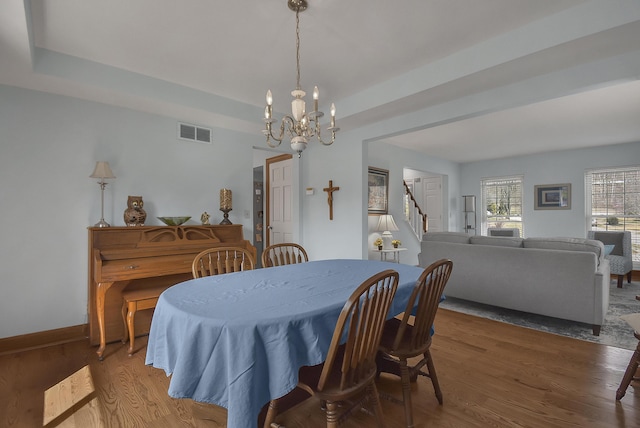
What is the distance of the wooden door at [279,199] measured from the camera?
5113 millimetres

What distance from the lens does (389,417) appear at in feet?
5.90

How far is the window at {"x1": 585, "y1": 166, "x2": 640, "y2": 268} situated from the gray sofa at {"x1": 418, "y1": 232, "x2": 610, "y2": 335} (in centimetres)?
395

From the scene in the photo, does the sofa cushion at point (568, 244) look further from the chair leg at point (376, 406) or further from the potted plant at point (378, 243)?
the chair leg at point (376, 406)

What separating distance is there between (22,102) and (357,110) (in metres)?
3.16

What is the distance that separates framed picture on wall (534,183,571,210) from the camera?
664cm

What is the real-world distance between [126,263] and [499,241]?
3835 millimetres

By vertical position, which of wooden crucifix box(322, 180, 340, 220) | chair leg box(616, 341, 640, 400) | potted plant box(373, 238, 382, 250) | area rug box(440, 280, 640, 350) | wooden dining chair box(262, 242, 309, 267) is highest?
wooden crucifix box(322, 180, 340, 220)

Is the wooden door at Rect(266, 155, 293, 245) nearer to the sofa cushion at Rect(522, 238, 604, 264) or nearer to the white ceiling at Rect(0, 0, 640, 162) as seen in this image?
the white ceiling at Rect(0, 0, 640, 162)

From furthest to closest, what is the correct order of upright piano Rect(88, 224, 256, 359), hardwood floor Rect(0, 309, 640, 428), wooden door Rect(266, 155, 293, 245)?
wooden door Rect(266, 155, 293, 245) → upright piano Rect(88, 224, 256, 359) → hardwood floor Rect(0, 309, 640, 428)

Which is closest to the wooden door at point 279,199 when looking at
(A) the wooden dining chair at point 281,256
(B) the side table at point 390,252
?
(B) the side table at point 390,252

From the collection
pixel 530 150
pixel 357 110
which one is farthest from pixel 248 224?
pixel 530 150

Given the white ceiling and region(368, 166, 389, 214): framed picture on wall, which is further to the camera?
region(368, 166, 389, 214): framed picture on wall

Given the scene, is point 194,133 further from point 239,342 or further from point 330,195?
point 239,342

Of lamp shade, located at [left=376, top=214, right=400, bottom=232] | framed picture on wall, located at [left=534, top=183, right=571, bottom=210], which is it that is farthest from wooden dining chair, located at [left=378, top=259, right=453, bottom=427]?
framed picture on wall, located at [left=534, top=183, right=571, bottom=210]
